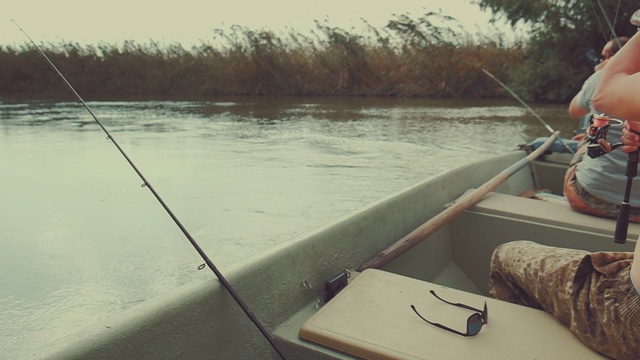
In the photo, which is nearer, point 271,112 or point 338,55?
point 271,112

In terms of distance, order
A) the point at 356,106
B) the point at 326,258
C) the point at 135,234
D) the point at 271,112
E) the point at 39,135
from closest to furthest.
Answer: the point at 326,258, the point at 135,234, the point at 39,135, the point at 271,112, the point at 356,106

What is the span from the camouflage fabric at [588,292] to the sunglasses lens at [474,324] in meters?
0.18

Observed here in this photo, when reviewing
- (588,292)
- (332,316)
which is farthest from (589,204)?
(332,316)

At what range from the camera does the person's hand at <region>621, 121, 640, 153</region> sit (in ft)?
3.93

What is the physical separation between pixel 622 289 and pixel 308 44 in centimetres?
1101

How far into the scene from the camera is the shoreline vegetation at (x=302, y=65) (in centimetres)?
1089

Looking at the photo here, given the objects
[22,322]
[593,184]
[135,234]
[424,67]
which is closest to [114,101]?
[424,67]

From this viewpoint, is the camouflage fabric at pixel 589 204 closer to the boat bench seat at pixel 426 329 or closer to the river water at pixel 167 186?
the river water at pixel 167 186

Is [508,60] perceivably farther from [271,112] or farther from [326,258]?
[326,258]

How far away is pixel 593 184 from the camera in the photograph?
1764mm

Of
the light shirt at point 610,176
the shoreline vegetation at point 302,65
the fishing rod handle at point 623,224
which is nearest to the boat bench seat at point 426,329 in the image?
the fishing rod handle at point 623,224

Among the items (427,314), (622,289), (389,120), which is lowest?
(389,120)

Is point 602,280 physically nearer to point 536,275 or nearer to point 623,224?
point 536,275

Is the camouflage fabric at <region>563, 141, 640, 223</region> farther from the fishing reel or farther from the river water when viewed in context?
the river water
